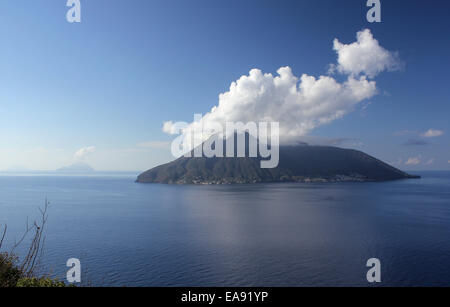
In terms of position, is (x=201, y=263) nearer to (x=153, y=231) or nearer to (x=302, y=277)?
(x=302, y=277)

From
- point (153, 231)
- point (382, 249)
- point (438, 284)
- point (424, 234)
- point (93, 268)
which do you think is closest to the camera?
point (438, 284)
